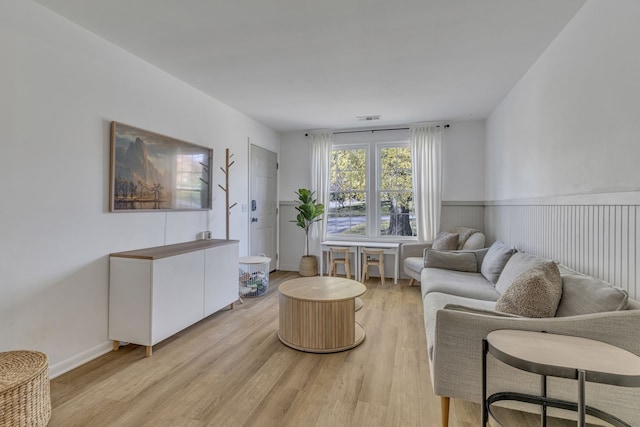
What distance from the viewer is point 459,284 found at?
2.88m

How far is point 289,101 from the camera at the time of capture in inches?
152

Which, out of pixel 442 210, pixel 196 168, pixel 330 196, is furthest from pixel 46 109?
pixel 442 210

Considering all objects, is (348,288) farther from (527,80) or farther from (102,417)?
Answer: (527,80)

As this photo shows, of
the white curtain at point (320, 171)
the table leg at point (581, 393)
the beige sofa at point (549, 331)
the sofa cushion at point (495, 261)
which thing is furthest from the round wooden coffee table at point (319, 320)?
the white curtain at point (320, 171)

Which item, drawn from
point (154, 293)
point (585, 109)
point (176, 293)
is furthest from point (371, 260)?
point (585, 109)

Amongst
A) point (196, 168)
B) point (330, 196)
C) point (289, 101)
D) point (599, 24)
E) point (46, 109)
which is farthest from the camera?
point (330, 196)

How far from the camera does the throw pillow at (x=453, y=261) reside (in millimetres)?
3488

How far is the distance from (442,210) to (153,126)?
4016mm

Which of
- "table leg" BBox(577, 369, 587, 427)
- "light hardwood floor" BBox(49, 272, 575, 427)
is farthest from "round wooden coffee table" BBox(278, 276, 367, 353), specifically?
"table leg" BBox(577, 369, 587, 427)

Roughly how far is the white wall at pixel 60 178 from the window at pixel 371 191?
3108 millimetres

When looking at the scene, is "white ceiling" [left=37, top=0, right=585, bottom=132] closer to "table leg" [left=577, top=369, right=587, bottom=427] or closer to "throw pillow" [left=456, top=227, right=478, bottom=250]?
"throw pillow" [left=456, top=227, right=478, bottom=250]

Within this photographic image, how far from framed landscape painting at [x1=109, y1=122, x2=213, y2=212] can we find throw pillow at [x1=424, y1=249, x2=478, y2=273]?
106 inches

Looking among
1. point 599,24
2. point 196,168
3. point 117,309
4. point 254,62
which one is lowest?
point 117,309

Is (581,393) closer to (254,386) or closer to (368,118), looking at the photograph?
(254,386)
